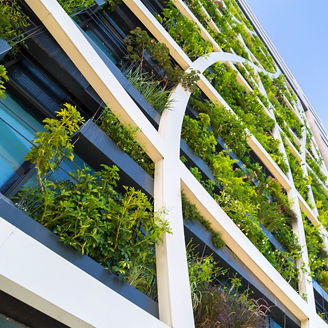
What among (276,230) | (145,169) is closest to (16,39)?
(145,169)

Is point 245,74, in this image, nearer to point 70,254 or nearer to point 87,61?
point 87,61

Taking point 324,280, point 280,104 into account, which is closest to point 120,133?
point 324,280

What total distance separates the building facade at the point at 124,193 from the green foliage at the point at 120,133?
19 mm

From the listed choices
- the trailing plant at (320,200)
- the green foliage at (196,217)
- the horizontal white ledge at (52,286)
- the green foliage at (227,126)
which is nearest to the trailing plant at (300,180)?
the trailing plant at (320,200)

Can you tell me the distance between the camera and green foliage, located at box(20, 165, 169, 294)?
2.92 m

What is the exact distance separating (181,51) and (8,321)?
6.44m

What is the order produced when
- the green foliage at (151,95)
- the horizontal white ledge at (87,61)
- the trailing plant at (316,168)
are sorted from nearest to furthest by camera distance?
the horizontal white ledge at (87,61) < the green foliage at (151,95) < the trailing plant at (316,168)

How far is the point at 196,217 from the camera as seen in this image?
4.83 meters

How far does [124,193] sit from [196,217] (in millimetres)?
1193

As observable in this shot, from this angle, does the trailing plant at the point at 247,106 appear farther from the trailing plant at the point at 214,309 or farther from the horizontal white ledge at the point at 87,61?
the trailing plant at the point at 214,309

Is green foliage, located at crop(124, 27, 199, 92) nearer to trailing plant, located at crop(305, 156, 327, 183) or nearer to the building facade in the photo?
the building facade

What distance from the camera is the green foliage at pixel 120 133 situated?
4.26m

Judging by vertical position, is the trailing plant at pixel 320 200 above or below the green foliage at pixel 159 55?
below

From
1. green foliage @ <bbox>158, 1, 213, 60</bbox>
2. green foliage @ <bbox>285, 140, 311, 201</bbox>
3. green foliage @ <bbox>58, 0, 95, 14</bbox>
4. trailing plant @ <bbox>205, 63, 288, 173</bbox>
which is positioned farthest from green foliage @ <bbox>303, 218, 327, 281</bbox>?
green foliage @ <bbox>58, 0, 95, 14</bbox>
